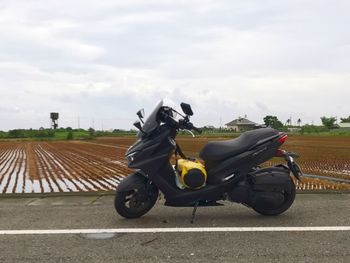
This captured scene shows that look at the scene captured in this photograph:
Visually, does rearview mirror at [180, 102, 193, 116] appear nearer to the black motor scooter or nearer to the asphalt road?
the black motor scooter

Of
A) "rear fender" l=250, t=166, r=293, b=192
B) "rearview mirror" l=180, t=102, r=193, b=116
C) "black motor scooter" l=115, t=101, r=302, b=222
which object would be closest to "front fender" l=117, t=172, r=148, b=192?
"black motor scooter" l=115, t=101, r=302, b=222

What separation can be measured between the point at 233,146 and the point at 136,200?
1.39 meters

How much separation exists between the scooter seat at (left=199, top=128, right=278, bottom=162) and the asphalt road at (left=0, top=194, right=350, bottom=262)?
31.5 inches

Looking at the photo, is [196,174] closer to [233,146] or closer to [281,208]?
[233,146]

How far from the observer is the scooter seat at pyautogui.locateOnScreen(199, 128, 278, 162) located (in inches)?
211

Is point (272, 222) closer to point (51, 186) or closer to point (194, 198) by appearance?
point (194, 198)

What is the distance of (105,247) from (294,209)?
2.77 m

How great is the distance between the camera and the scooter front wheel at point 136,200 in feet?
17.4

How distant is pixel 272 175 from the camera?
545cm

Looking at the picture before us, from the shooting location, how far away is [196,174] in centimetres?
525

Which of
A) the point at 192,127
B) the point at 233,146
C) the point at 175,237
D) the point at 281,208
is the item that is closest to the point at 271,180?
the point at 281,208

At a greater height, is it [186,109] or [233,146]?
[186,109]

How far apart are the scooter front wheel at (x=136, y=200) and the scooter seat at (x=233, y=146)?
79 cm

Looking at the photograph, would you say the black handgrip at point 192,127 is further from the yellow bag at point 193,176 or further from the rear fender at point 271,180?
the rear fender at point 271,180
